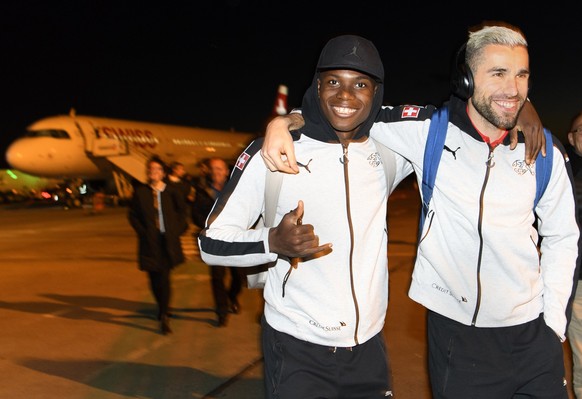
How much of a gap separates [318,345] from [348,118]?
924 mm

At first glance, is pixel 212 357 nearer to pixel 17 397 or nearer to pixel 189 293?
pixel 17 397

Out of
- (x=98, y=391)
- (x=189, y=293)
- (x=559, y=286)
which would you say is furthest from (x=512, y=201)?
(x=189, y=293)

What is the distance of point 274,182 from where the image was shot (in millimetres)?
2682

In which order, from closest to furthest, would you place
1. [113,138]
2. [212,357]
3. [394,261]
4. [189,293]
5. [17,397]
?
[17,397]
[212,357]
[189,293]
[394,261]
[113,138]

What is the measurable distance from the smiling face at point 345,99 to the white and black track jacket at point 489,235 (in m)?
0.18

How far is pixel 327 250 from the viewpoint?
2.67 meters

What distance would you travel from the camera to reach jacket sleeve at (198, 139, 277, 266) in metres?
2.59

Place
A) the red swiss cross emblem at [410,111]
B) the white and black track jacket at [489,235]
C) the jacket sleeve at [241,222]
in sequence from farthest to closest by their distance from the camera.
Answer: the red swiss cross emblem at [410,111]
the white and black track jacket at [489,235]
the jacket sleeve at [241,222]

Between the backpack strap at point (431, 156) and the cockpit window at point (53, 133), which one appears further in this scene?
the cockpit window at point (53, 133)

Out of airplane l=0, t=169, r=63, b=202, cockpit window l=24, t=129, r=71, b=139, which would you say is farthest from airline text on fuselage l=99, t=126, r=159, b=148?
airplane l=0, t=169, r=63, b=202

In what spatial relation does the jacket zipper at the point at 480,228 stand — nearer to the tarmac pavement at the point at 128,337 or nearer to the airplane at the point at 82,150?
the tarmac pavement at the point at 128,337

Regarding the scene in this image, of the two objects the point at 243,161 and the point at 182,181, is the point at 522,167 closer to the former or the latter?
the point at 243,161

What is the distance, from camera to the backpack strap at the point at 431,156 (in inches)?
109

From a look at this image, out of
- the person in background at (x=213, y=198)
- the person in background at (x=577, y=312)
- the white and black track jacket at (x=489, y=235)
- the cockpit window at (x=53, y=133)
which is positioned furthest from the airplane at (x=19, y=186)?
the white and black track jacket at (x=489, y=235)
